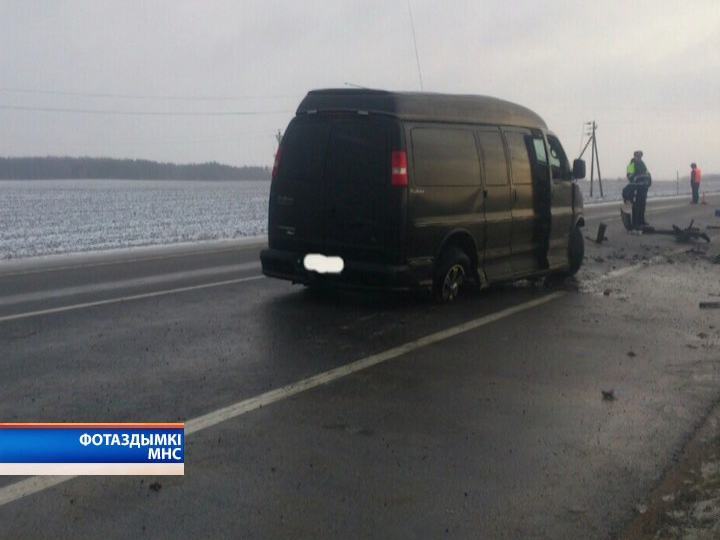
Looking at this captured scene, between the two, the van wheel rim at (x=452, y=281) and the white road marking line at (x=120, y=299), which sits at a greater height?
the van wheel rim at (x=452, y=281)

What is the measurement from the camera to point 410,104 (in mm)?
9422

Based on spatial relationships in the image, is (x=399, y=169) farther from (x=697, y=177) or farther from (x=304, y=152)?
(x=697, y=177)

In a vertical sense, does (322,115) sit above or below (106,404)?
above

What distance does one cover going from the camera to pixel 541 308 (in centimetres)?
1025

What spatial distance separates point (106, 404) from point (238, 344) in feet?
6.83

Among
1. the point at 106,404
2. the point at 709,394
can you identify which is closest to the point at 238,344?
the point at 106,404

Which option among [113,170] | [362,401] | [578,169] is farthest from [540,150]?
[113,170]

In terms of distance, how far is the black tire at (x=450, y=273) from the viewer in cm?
988

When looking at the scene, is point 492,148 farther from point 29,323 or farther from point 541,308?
point 29,323

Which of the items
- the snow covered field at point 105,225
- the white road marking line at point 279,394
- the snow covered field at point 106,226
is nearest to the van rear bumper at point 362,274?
the white road marking line at point 279,394

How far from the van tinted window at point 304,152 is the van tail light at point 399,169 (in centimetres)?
87

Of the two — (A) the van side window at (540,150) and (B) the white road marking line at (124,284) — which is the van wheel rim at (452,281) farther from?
(B) the white road marking line at (124,284)

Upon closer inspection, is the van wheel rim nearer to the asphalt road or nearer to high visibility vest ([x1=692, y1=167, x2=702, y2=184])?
the asphalt road

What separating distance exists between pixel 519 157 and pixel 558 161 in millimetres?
1186
